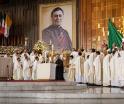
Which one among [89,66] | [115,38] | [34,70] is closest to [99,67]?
[89,66]

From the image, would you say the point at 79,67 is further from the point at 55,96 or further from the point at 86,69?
the point at 55,96

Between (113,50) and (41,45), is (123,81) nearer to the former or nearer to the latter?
(113,50)

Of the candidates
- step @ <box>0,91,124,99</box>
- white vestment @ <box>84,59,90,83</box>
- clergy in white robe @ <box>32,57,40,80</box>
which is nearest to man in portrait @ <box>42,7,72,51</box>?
clergy in white robe @ <box>32,57,40,80</box>

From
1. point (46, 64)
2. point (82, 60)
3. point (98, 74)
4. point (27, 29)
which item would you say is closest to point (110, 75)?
point (98, 74)

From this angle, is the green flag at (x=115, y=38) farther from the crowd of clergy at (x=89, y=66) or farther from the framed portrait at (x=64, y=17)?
the framed portrait at (x=64, y=17)

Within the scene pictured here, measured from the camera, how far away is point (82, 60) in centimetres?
1767

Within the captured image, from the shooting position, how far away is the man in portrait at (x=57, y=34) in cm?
2519

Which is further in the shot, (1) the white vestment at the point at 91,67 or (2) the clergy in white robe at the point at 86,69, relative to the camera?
(2) the clergy in white robe at the point at 86,69

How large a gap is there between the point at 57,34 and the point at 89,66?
9.04m

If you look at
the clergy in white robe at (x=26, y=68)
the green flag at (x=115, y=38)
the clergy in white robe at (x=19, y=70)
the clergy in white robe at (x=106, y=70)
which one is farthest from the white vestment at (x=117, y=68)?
the clergy in white robe at (x=19, y=70)

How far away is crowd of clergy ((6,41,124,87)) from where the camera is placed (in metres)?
15.1

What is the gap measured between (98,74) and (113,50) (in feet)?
4.46

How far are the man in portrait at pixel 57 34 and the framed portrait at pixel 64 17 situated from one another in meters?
0.15

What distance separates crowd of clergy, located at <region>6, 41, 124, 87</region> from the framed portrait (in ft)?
14.8
